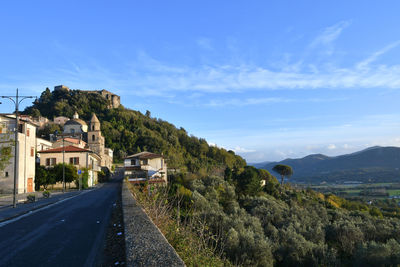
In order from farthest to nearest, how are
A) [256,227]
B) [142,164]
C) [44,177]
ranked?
[142,164]
[44,177]
[256,227]

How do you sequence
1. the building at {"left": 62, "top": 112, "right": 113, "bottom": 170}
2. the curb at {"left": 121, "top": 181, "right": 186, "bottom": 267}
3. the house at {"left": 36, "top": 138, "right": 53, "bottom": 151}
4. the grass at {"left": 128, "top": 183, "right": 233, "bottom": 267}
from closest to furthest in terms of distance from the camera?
the curb at {"left": 121, "top": 181, "right": 186, "bottom": 267} < the grass at {"left": 128, "top": 183, "right": 233, "bottom": 267} < the house at {"left": 36, "top": 138, "right": 53, "bottom": 151} < the building at {"left": 62, "top": 112, "right": 113, "bottom": 170}

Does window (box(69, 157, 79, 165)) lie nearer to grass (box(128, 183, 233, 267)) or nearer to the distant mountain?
grass (box(128, 183, 233, 267))

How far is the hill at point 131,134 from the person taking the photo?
261 feet

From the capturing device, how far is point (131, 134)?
87.6m

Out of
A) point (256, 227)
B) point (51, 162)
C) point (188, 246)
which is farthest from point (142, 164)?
point (188, 246)

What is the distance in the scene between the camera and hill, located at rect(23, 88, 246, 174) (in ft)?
261

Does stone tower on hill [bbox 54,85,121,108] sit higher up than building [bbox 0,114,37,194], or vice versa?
stone tower on hill [bbox 54,85,121,108]

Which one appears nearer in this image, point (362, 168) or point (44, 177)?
point (44, 177)

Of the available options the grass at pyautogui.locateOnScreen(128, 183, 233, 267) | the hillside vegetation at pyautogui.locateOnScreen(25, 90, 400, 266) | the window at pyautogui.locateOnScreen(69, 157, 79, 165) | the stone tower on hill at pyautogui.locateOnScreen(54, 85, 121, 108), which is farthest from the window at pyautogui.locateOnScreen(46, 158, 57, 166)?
the stone tower on hill at pyautogui.locateOnScreen(54, 85, 121, 108)

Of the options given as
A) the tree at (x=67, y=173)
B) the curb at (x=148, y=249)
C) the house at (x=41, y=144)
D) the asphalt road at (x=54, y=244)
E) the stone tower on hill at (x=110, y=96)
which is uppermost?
the stone tower on hill at (x=110, y=96)

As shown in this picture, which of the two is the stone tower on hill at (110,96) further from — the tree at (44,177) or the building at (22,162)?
the building at (22,162)

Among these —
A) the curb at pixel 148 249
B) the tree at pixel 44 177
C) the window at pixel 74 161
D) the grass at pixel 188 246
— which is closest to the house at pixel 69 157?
the window at pixel 74 161

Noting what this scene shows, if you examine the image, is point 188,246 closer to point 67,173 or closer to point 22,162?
point 22,162

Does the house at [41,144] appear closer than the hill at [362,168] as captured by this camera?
Yes
